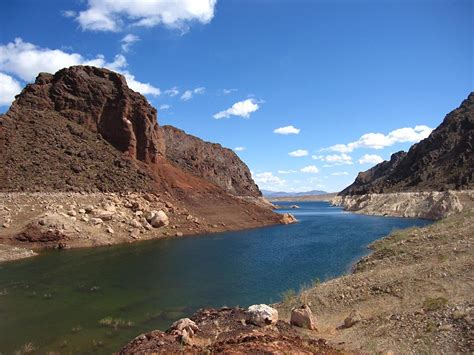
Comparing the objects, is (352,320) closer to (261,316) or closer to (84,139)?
(261,316)

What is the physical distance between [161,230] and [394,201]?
69.7m

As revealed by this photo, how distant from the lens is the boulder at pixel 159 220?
53.3 meters

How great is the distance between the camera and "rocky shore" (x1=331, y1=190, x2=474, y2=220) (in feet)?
246

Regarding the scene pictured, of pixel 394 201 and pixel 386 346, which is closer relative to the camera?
pixel 386 346

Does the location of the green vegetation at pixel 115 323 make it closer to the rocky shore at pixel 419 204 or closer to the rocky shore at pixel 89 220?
the rocky shore at pixel 89 220

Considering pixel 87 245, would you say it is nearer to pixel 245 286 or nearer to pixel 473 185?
pixel 245 286

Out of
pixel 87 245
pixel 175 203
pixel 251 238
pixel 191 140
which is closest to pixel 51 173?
pixel 87 245

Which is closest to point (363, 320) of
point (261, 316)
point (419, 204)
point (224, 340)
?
point (261, 316)

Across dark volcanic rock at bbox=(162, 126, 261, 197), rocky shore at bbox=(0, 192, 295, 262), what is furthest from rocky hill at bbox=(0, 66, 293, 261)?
dark volcanic rock at bbox=(162, 126, 261, 197)

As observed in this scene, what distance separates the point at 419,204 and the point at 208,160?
6300cm

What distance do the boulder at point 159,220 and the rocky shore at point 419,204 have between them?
42.2m

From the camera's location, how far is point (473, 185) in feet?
268

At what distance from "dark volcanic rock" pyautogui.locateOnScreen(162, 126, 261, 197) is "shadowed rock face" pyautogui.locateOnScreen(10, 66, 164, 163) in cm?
1837

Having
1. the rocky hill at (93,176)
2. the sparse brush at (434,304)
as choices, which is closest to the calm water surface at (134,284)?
the rocky hill at (93,176)
